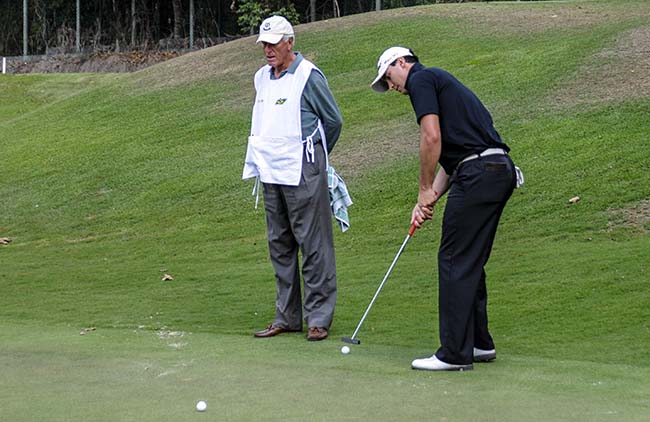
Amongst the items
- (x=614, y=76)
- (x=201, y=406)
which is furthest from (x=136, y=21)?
(x=201, y=406)

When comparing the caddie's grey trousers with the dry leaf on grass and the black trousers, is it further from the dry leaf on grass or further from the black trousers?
the black trousers

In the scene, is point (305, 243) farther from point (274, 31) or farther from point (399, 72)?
point (399, 72)

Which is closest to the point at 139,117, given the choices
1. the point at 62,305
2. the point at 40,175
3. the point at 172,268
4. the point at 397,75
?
the point at 40,175

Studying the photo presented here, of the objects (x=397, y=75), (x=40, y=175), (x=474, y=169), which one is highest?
(x=397, y=75)

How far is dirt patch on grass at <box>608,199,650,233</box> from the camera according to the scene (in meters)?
12.4

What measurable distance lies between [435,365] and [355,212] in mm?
9180

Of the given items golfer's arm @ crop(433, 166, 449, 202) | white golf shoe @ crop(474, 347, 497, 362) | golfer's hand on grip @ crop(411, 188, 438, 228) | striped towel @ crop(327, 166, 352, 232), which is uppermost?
golfer's arm @ crop(433, 166, 449, 202)

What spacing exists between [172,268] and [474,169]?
6.76 m

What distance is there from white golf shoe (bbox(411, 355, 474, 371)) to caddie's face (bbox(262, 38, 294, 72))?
2.52 metres

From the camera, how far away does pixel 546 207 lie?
13.8 metres

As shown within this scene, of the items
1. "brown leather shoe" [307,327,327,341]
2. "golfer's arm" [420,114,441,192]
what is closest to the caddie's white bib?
"brown leather shoe" [307,327,327,341]

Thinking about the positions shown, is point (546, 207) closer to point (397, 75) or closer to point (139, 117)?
point (397, 75)

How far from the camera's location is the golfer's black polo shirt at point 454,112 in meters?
6.55

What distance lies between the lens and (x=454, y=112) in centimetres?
656
